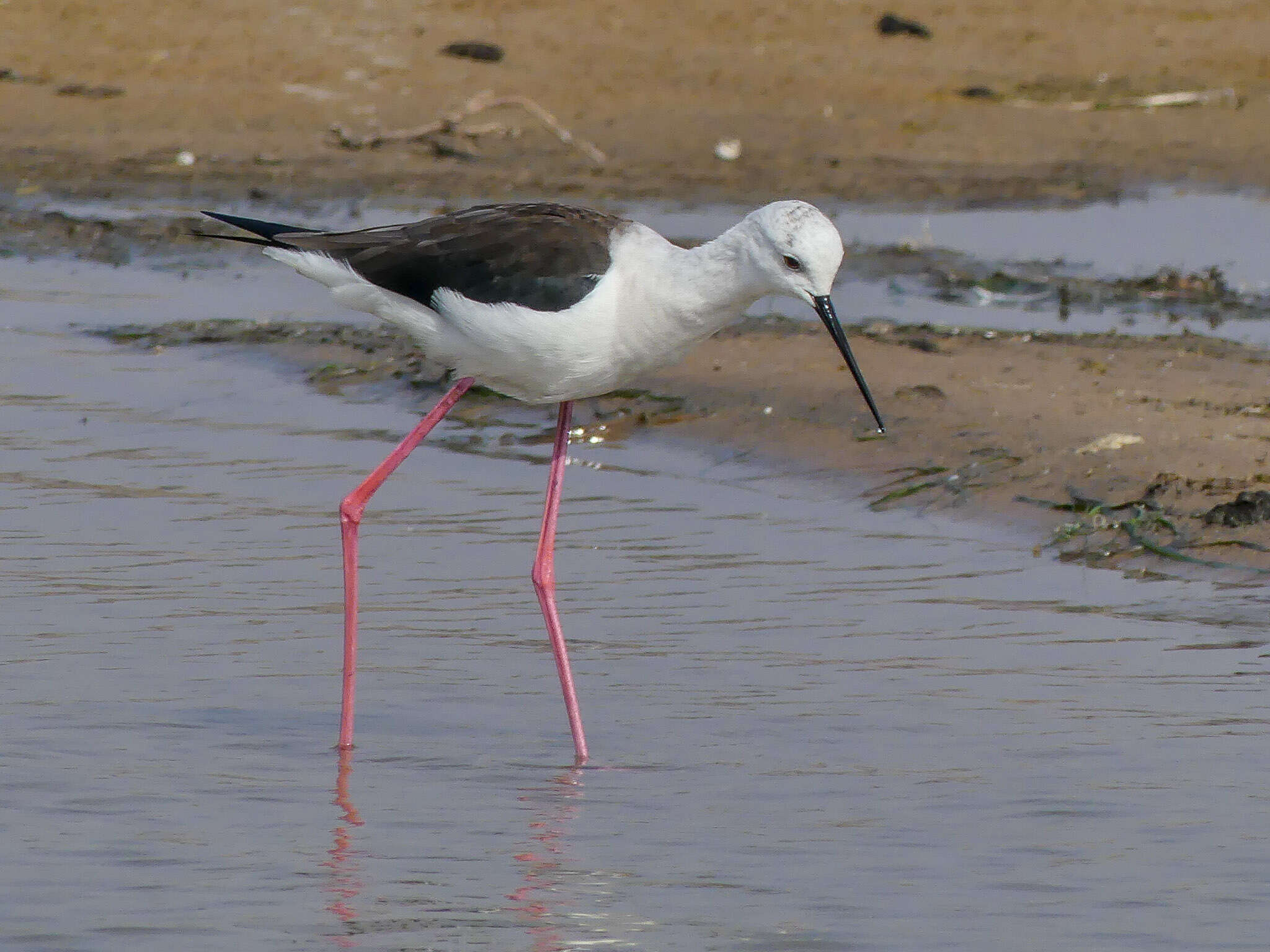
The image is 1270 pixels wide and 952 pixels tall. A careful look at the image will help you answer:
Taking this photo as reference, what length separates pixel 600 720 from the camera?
5.09 m

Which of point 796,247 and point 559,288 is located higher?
point 796,247

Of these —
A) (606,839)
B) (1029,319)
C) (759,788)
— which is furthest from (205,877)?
(1029,319)

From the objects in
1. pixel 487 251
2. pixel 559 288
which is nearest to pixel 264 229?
pixel 487 251

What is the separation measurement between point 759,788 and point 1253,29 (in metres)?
12.5

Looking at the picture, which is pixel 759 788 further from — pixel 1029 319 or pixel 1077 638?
pixel 1029 319

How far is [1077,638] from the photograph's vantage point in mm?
5527

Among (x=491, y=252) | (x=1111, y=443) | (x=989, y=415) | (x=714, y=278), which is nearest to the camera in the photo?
(x=714, y=278)

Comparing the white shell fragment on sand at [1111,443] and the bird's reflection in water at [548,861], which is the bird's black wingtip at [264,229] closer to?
the bird's reflection in water at [548,861]

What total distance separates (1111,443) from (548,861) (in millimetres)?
3515

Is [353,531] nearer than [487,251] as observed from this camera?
No

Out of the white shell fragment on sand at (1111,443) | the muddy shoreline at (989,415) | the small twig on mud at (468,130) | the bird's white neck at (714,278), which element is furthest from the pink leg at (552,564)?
the small twig on mud at (468,130)

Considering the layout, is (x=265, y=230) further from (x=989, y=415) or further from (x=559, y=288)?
(x=989, y=415)

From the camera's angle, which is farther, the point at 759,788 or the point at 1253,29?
the point at 1253,29

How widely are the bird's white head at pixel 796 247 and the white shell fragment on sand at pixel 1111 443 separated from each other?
2548 millimetres
